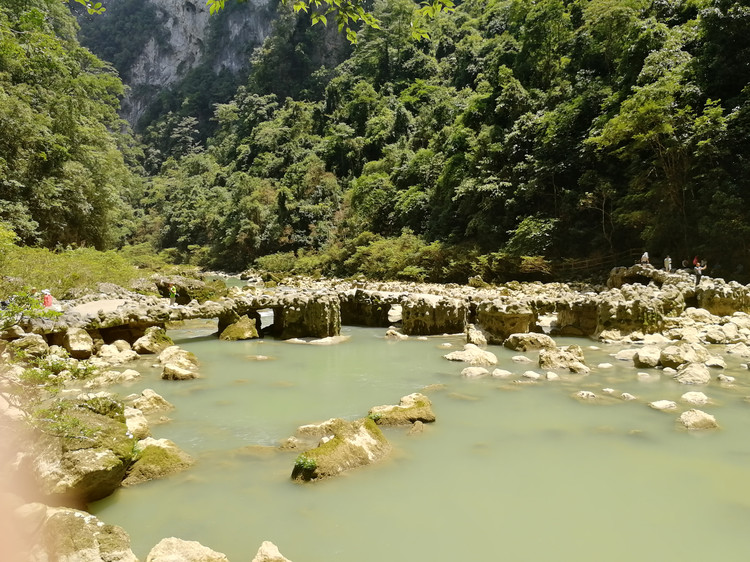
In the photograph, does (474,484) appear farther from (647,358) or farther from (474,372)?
(647,358)

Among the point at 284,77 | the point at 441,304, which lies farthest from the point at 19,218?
the point at 284,77

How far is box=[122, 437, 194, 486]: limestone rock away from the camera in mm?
4508

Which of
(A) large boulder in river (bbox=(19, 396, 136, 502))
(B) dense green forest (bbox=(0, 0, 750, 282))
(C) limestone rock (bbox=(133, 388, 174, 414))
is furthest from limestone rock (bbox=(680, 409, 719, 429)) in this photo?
(B) dense green forest (bbox=(0, 0, 750, 282))

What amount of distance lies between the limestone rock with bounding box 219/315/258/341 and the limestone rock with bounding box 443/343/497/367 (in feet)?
17.9

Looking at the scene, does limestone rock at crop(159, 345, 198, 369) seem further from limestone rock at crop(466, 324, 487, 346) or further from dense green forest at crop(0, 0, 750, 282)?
limestone rock at crop(466, 324, 487, 346)

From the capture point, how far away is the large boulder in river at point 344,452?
4586mm

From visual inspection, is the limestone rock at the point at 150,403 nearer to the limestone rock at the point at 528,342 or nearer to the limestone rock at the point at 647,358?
the limestone rock at the point at 528,342

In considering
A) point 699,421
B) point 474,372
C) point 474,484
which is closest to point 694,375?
point 699,421

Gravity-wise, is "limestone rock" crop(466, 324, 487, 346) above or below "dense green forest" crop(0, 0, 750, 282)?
below

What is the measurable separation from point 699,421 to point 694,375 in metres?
2.14

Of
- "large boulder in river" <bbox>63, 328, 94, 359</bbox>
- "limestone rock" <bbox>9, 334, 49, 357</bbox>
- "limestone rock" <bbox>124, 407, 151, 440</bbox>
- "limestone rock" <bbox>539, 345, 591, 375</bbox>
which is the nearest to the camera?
"limestone rock" <bbox>124, 407, 151, 440</bbox>

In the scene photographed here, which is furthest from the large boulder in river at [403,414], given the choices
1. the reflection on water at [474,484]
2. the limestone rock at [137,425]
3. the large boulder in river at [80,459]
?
the large boulder in river at [80,459]

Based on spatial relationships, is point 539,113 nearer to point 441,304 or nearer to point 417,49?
point 441,304

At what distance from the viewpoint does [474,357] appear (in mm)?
9328
